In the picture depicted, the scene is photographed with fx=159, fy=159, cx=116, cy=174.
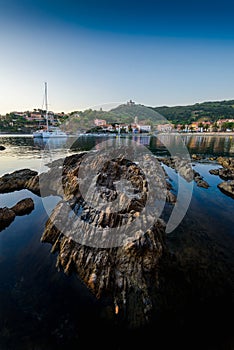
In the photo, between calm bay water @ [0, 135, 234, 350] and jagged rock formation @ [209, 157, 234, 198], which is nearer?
calm bay water @ [0, 135, 234, 350]

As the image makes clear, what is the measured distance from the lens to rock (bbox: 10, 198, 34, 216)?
11147mm

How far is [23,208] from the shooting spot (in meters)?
11.4

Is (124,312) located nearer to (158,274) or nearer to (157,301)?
(157,301)

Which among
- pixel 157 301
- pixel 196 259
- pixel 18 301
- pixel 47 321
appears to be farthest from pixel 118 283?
pixel 196 259

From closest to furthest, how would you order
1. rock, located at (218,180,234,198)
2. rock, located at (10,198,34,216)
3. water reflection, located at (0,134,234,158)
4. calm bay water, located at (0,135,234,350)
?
Answer: calm bay water, located at (0,135,234,350)
rock, located at (10,198,34,216)
rock, located at (218,180,234,198)
water reflection, located at (0,134,234,158)

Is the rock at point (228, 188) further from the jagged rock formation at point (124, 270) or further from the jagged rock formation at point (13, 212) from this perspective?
the jagged rock formation at point (13, 212)

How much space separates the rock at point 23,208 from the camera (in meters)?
11.1

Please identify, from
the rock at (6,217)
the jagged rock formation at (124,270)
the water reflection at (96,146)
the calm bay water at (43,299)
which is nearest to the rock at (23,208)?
the rock at (6,217)

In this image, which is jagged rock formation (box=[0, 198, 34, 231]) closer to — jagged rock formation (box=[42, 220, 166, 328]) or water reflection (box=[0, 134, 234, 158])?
jagged rock formation (box=[42, 220, 166, 328])

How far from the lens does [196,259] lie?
7.08 metres

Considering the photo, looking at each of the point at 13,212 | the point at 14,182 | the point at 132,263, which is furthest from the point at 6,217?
the point at 132,263

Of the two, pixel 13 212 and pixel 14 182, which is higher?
pixel 14 182

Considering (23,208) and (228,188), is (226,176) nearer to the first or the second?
(228,188)

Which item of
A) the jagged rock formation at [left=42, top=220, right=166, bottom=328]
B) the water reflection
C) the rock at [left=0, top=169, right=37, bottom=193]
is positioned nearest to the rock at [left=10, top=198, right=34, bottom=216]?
the rock at [left=0, top=169, right=37, bottom=193]
